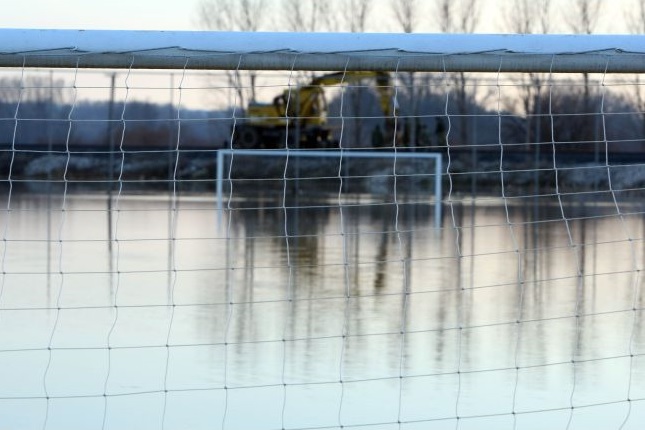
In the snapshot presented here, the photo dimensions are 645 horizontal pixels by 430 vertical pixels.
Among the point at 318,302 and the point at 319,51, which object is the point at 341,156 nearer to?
the point at 319,51

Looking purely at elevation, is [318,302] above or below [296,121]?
below

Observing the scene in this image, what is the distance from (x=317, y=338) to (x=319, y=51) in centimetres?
283

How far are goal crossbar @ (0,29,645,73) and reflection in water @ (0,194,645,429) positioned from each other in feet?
2.52

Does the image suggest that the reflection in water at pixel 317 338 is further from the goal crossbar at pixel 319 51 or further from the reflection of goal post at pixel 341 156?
the goal crossbar at pixel 319 51

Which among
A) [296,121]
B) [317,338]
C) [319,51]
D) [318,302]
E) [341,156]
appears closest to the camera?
[319,51]

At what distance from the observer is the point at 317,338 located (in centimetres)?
756

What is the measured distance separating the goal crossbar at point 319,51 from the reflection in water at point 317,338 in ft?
2.52

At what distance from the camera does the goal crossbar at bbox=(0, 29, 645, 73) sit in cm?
505

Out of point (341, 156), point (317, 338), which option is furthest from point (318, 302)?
point (341, 156)

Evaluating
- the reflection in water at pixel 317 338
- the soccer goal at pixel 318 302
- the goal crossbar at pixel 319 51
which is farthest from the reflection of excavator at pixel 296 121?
the goal crossbar at pixel 319 51

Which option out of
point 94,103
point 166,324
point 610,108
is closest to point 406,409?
point 166,324

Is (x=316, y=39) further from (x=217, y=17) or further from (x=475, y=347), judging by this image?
(x=217, y=17)

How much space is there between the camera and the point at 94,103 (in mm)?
32156

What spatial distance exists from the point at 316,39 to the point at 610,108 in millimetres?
32058
